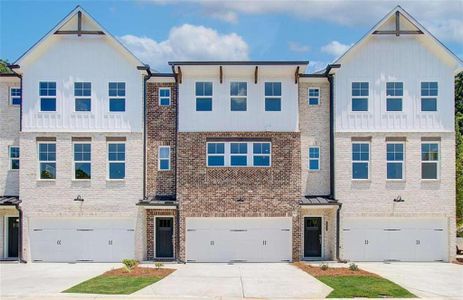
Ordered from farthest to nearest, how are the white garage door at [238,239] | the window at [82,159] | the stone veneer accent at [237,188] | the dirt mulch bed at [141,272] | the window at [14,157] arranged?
the window at [14,157], the window at [82,159], the white garage door at [238,239], the stone veneer accent at [237,188], the dirt mulch bed at [141,272]

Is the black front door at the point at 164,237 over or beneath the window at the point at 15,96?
beneath

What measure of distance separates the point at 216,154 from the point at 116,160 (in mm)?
4839

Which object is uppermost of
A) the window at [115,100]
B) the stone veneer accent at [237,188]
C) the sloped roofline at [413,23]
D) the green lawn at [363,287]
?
the sloped roofline at [413,23]

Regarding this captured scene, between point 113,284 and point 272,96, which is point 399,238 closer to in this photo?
point 272,96

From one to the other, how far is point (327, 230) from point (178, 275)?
8.46 meters

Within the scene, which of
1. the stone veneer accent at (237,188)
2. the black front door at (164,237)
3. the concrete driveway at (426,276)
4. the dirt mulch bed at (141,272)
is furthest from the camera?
the black front door at (164,237)

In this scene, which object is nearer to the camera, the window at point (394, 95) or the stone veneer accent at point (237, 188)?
the stone veneer accent at point (237, 188)

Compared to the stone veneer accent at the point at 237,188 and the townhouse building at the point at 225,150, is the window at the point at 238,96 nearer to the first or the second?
the townhouse building at the point at 225,150

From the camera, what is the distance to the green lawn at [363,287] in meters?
16.0

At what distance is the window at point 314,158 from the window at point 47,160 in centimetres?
1245

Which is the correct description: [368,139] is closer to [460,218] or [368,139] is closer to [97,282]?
[460,218]

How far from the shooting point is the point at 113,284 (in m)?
17.6

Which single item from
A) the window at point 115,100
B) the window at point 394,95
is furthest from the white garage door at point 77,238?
the window at point 394,95

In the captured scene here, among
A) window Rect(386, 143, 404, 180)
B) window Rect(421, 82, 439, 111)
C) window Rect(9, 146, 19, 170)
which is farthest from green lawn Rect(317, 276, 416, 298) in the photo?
window Rect(9, 146, 19, 170)
